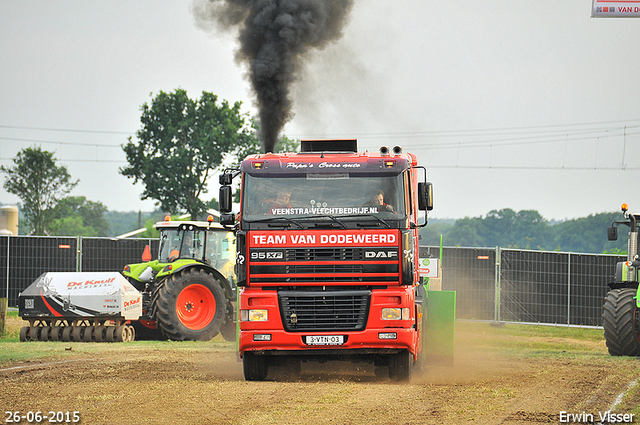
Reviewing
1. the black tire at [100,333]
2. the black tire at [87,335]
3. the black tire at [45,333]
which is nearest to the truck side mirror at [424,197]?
the black tire at [100,333]

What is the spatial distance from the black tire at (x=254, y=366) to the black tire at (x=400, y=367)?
1.67m

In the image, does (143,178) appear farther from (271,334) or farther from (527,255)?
(271,334)

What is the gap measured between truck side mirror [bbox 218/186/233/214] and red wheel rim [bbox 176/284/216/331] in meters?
6.89

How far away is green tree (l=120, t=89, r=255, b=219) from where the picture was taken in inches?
2079

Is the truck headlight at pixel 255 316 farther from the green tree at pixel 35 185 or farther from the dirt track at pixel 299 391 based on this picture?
the green tree at pixel 35 185

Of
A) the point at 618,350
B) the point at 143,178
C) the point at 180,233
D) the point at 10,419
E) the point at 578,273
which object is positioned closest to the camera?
the point at 10,419

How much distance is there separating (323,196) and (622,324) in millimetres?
7767

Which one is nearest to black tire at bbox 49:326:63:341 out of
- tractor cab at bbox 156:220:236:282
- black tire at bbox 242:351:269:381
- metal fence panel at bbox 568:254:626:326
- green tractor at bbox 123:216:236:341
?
green tractor at bbox 123:216:236:341

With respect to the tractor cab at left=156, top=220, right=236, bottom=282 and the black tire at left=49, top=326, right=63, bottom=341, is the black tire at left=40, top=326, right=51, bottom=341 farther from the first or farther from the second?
the tractor cab at left=156, top=220, right=236, bottom=282

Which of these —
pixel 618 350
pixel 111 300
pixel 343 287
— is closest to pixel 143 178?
pixel 111 300

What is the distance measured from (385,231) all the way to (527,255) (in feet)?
51.3

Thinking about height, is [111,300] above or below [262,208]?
below

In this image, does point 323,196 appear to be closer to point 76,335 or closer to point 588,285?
point 76,335

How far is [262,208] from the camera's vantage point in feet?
35.4
